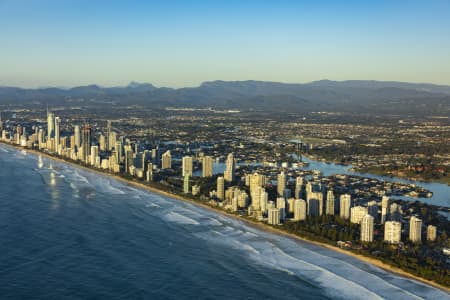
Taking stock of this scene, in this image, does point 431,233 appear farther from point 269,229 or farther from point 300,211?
point 269,229

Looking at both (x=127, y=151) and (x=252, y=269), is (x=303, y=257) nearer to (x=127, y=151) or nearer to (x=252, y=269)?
(x=252, y=269)

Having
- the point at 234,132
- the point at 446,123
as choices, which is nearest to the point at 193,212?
the point at 234,132

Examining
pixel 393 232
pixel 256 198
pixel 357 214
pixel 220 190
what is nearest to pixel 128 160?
pixel 220 190

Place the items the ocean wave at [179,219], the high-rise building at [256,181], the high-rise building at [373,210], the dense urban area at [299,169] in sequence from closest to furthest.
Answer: the dense urban area at [299,169]
the ocean wave at [179,219]
the high-rise building at [373,210]
the high-rise building at [256,181]

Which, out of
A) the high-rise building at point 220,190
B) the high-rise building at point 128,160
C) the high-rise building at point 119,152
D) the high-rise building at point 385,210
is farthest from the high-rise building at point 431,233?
the high-rise building at point 119,152

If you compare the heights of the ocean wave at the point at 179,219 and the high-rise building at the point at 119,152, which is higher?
the high-rise building at the point at 119,152

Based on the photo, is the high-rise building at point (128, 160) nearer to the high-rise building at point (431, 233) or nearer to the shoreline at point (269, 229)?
the shoreline at point (269, 229)

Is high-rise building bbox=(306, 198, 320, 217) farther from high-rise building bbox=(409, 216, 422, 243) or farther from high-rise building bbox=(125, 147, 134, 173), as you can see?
high-rise building bbox=(125, 147, 134, 173)
